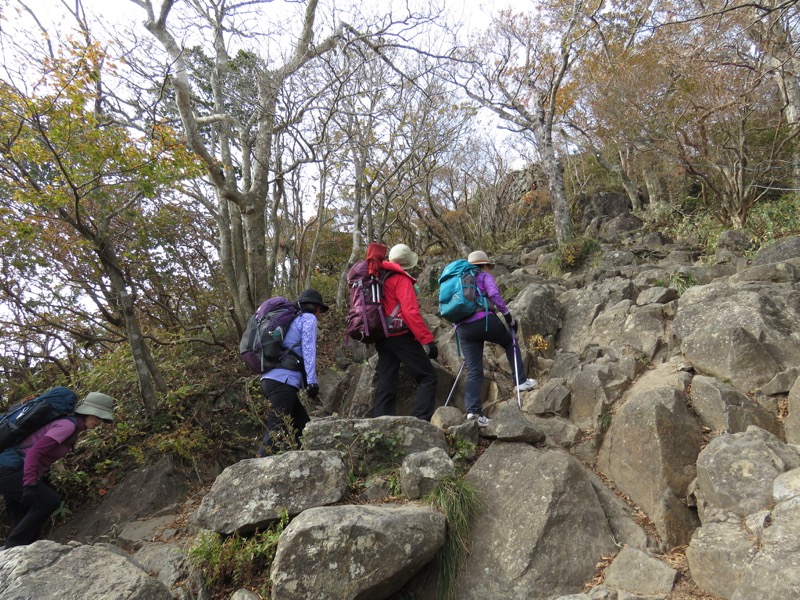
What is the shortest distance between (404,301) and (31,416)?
4002 mm

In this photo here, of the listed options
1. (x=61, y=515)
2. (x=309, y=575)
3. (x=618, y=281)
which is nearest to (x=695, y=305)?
(x=618, y=281)

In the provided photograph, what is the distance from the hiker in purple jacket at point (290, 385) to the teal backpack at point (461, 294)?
5.32 ft

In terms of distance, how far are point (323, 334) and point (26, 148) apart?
5658 mm

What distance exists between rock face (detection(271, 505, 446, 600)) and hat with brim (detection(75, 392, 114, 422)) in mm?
2822

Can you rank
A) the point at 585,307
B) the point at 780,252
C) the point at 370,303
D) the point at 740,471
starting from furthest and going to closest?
1. the point at 585,307
2. the point at 780,252
3. the point at 370,303
4. the point at 740,471

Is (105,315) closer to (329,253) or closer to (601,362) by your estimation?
(601,362)

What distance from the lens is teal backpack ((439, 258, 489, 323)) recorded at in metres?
5.39

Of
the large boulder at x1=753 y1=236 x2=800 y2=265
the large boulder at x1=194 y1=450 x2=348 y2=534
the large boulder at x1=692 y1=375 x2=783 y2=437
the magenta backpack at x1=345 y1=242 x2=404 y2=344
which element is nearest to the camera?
the large boulder at x1=194 y1=450 x2=348 y2=534

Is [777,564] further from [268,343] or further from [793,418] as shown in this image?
[268,343]

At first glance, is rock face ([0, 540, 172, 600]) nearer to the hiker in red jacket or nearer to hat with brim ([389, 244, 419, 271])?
the hiker in red jacket

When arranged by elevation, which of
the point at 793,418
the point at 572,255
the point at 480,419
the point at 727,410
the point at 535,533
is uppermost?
the point at 572,255

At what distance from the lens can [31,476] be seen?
4.44 m

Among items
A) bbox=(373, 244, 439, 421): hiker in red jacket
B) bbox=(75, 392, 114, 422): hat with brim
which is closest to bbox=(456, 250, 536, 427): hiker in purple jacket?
bbox=(373, 244, 439, 421): hiker in red jacket

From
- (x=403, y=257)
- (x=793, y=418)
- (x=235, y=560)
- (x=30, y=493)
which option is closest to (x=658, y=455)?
(x=793, y=418)
